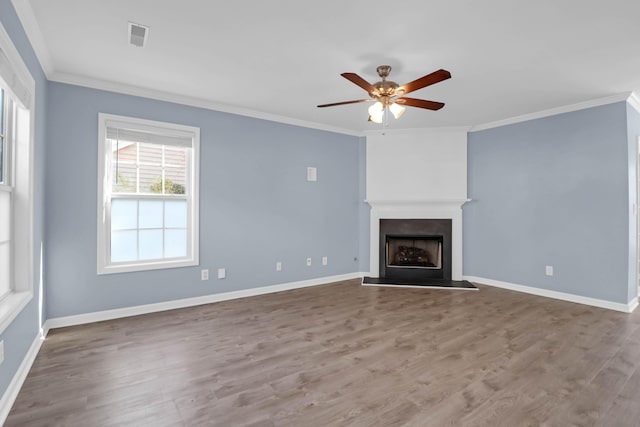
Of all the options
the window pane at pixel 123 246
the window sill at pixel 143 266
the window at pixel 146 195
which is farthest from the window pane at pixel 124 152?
the window sill at pixel 143 266

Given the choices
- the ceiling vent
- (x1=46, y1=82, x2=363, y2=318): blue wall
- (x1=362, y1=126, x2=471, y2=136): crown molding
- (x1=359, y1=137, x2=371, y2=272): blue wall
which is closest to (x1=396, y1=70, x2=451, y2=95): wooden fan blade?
the ceiling vent

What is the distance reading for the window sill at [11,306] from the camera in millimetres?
1847

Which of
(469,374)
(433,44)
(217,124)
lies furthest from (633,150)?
(217,124)

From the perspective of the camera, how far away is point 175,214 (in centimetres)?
399

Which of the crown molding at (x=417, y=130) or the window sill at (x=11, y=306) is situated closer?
the window sill at (x=11, y=306)

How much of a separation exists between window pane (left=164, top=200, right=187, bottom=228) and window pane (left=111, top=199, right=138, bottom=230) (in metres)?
0.33

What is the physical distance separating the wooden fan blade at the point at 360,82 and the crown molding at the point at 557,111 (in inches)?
113

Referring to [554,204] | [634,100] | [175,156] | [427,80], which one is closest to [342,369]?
[427,80]

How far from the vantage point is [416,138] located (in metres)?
5.32

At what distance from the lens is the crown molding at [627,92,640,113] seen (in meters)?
3.76

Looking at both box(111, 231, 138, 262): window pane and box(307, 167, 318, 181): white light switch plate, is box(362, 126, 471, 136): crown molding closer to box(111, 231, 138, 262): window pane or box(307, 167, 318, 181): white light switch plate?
box(307, 167, 318, 181): white light switch plate

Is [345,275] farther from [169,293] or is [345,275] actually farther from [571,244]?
[571,244]

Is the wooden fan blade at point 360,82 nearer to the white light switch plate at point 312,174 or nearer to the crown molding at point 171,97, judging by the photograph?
the crown molding at point 171,97

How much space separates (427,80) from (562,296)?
357 centimetres
